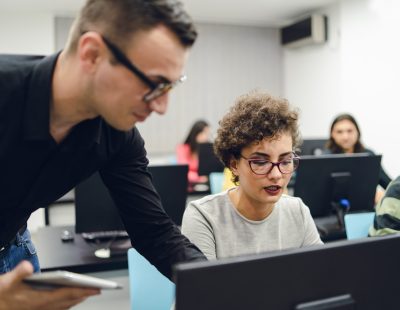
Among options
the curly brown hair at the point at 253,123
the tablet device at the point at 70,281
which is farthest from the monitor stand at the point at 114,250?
the tablet device at the point at 70,281

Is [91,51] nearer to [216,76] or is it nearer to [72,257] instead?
[72,257]

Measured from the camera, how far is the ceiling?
4.91 meters

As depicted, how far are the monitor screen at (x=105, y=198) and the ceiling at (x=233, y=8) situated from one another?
11.1ft

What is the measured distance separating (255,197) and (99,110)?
705mm

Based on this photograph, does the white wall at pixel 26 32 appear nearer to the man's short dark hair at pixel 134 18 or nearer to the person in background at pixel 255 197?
the person in background at pixel 255 197

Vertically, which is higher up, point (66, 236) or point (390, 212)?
point (390, 212)

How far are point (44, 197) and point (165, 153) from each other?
4.67 metres

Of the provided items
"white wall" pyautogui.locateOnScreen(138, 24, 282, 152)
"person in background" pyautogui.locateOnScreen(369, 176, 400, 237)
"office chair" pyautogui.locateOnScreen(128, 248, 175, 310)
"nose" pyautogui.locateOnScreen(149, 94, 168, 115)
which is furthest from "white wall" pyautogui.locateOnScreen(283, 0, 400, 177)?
"nose" pyautogui.locateOnScreen(149, 94, 168, 115)

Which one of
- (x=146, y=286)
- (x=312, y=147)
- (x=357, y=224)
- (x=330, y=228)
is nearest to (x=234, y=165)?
(x=146, y=286)

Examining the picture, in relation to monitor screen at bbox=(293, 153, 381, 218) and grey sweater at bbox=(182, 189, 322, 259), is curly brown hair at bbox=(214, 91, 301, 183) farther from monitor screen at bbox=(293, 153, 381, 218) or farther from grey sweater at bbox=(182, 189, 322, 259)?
monitor screen at bbox=(293, 153, 381, 218)

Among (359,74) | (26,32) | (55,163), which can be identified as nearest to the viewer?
(55,163)

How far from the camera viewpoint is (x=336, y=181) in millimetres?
2318

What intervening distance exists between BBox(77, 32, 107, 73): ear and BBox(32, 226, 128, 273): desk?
1.17 m

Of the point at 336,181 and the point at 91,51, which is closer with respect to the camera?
the point at 91,51
